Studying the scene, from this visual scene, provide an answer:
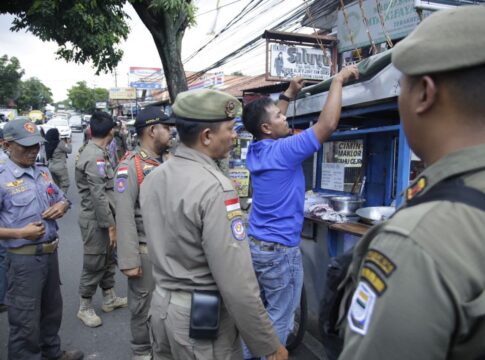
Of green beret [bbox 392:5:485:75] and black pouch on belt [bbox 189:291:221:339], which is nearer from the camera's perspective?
green beret [bbox 392:5:485:75]

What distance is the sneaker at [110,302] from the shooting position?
4129 mm

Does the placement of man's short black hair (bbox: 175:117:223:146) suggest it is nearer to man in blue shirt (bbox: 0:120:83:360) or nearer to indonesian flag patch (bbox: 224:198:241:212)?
indonesian flag patch (bbox: 224:198:241:212)

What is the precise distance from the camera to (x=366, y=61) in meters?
2.60

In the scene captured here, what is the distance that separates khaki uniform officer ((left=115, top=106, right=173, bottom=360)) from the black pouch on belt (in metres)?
1.24

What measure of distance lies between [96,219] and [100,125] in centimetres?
101

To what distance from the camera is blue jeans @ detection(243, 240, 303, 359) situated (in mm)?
2561

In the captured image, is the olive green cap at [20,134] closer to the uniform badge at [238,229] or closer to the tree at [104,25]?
the uniform badge at [238,229]

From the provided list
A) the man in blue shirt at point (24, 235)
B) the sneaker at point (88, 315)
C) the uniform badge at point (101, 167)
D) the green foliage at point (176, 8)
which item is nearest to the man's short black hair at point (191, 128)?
the man in blue shirt at point (24, 235)

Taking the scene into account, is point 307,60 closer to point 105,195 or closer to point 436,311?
point 105,195

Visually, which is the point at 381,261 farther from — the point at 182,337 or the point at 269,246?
the point at 269,246

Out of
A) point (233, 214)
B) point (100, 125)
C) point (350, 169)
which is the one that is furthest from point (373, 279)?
point (100, 125)

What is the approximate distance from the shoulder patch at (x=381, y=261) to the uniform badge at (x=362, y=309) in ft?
0.16

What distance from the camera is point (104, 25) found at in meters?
6.98

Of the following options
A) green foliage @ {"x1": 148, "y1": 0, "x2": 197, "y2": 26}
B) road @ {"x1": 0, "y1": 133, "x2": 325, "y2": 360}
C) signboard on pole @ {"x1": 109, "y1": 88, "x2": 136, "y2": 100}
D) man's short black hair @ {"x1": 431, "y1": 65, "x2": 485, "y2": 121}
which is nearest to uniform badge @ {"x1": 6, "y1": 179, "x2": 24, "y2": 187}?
road @ {"x1": 0, "y1": 133, "x2": 325, "y2": 360}
